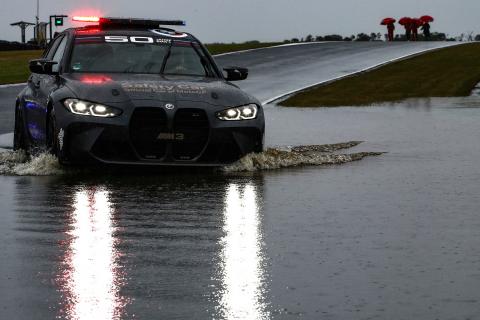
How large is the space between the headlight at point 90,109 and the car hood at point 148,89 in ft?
0.17

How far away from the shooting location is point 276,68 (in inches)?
1697

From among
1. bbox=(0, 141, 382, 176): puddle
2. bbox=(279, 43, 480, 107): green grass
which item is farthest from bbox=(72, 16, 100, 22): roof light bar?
bbox=(279, 43, 480, 107): green grass

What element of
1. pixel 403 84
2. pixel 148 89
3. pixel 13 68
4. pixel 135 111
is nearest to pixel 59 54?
pixel 148 89

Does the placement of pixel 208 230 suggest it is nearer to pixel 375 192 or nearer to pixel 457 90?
pixel 375 192

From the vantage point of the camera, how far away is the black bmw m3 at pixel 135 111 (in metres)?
12.8

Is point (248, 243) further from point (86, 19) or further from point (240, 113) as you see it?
point (86, 19)

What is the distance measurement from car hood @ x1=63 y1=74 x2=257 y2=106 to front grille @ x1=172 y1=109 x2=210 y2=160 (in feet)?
0.58

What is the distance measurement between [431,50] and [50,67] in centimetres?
3889

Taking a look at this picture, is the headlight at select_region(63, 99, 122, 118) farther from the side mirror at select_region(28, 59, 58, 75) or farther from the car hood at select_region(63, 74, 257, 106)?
the side mirror at select_region(28, 59, 58, 75)

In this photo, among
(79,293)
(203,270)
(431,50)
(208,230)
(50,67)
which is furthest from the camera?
(431,50)

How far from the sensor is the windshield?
14203 millimetres

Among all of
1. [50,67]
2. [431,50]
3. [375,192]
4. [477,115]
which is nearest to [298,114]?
[477,115]

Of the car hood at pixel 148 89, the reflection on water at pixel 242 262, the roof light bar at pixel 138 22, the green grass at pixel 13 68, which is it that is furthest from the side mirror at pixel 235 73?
the green grass at pixel 13 68

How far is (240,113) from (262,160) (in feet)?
2.81
